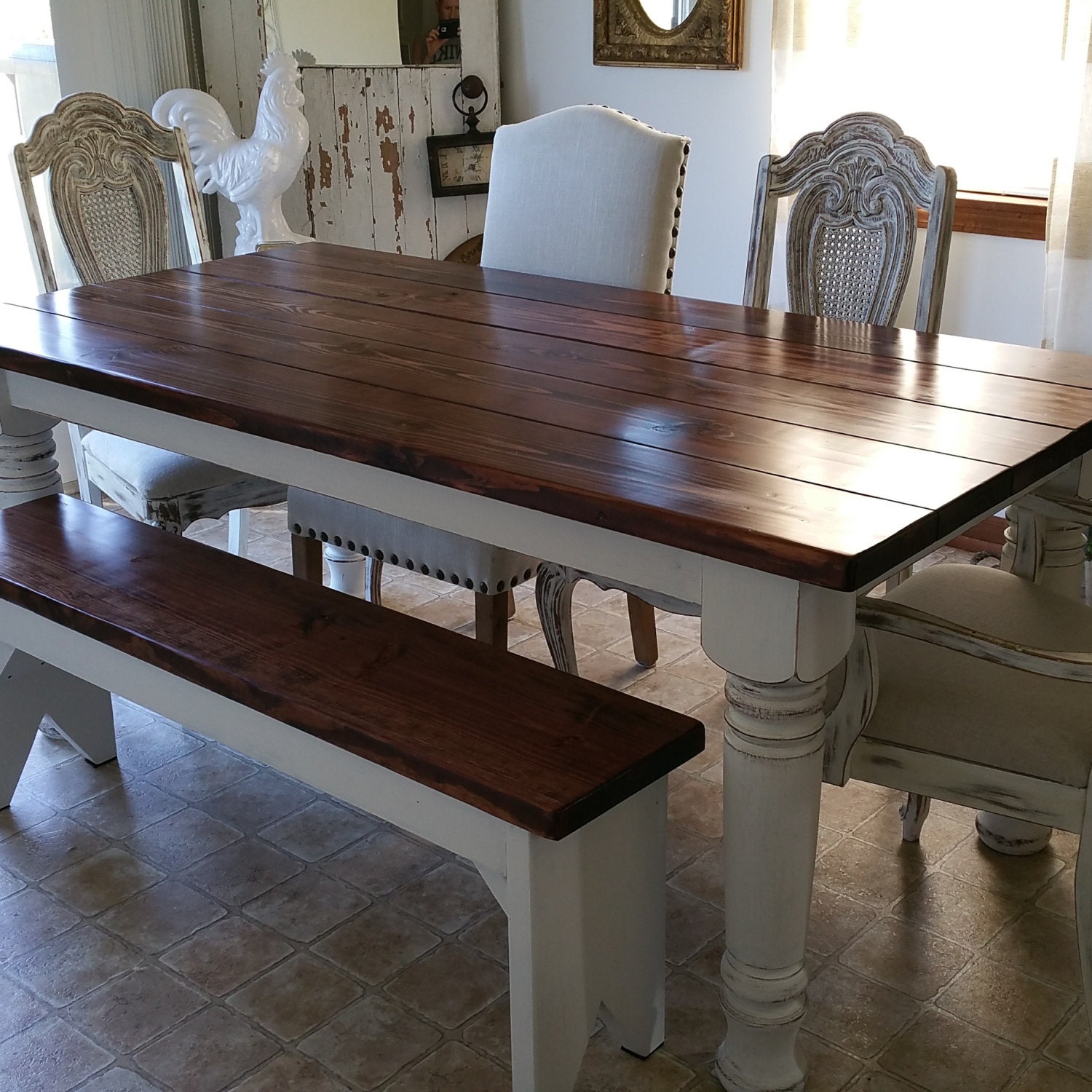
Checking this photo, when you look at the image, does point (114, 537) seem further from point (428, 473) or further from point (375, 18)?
point (375, 18)

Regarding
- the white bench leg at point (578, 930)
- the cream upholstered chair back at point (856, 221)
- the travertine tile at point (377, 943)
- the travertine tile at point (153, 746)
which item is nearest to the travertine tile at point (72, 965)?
the travertine tile at point (377, 943)

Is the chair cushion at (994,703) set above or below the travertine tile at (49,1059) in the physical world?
above

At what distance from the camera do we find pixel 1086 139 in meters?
Result: 2.81

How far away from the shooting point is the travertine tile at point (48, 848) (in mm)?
2078

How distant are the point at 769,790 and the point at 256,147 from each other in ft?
8.02

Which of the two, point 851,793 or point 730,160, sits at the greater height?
point 730,160

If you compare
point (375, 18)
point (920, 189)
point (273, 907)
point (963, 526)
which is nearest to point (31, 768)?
point (273, 907)

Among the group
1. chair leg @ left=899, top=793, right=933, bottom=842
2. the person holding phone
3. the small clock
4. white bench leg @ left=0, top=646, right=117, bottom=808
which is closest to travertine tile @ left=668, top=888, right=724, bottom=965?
chair leg @ left=899, top=793, right=933, bottom=842

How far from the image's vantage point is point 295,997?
1.78 metres

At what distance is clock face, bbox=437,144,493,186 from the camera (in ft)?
12.6

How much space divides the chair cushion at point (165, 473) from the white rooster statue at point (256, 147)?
0.99 meters

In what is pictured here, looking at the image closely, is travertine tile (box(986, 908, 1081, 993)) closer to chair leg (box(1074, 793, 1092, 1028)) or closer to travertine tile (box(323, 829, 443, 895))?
chair leg (box(1074, 793, 1092, 1028))

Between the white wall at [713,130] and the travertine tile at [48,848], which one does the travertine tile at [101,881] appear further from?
the white wall at [713,130]

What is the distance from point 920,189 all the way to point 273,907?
1.66 meters
